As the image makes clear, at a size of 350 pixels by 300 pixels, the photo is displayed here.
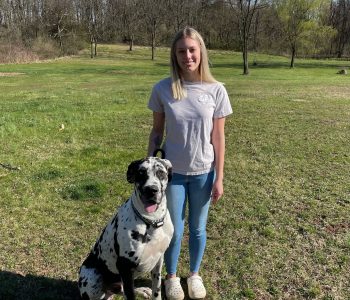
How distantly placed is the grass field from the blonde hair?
7.25 ft

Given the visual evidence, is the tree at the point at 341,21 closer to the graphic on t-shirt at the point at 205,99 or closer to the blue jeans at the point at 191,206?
the blue jeans at the point at 191,206

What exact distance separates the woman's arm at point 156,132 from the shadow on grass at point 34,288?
5.84 feet

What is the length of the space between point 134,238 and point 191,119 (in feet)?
3.70

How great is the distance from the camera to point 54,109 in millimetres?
14586

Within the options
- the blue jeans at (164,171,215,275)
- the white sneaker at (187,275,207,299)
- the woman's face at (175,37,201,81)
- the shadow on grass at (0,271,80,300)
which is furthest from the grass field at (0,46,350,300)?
the woman's face at (175,37,201,81)

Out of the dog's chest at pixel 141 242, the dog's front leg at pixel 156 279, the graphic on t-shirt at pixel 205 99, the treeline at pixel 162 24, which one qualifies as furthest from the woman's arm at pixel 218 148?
the treeline at pixel 162 24

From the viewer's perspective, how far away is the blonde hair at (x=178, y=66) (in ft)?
11.8

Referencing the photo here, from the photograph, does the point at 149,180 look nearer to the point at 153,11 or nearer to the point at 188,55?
the point at 188,55

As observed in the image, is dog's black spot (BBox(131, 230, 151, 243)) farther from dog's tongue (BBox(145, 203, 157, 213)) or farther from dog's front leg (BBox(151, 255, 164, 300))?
dog's front leg (BBox(151, 255, 164, 300))

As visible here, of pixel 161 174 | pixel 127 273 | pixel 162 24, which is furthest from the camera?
pixel 162 24

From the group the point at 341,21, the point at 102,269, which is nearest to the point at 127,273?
the point at 102,269

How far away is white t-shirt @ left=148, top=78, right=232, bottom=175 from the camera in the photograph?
3.64m

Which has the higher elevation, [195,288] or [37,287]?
[195,288]

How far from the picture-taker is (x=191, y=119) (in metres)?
3.65
